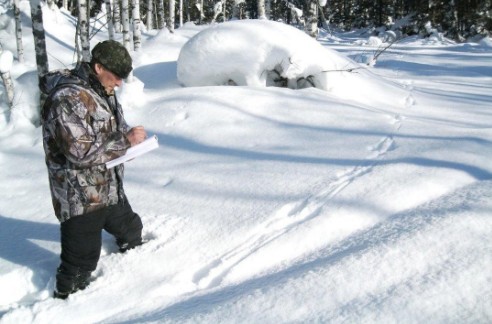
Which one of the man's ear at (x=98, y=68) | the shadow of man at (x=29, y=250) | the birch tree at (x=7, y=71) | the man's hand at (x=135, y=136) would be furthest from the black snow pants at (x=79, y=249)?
the birch tree at (x=7, y=71)

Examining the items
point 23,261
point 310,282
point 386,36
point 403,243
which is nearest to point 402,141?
point 403,243

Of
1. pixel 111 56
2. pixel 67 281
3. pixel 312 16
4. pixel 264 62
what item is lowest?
pixel 67 281

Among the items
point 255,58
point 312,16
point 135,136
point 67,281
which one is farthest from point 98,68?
point 312,16

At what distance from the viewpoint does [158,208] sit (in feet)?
10.3

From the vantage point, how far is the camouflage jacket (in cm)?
196

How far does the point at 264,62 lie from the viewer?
5.42 m

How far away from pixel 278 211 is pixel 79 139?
1481 millimetres

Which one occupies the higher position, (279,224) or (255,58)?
(255,58)

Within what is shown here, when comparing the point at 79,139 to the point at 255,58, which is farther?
the point at 255,58

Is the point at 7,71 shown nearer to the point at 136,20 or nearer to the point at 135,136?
the point at 135,136

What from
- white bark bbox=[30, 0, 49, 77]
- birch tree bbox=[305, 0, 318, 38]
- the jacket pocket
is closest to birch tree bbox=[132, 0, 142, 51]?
birch tree bbox=[305, 0, 318, 38]

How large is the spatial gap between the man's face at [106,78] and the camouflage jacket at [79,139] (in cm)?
3

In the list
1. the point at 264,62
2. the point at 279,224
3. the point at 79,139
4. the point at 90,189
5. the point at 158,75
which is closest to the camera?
the point at 79,139

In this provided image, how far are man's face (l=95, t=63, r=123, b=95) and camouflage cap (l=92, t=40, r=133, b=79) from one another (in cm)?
3
